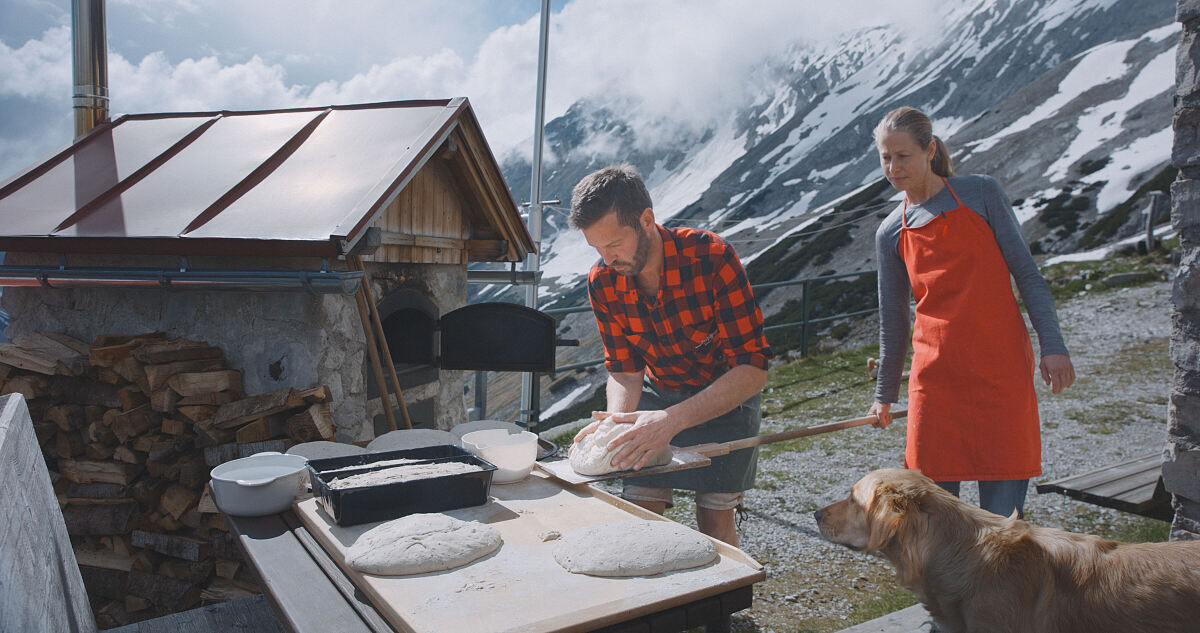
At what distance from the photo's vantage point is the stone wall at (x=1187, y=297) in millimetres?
3139

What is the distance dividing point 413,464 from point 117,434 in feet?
7.00

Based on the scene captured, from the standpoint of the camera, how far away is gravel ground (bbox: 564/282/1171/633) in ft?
12.6

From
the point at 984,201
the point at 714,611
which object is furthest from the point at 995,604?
the point at 984,201

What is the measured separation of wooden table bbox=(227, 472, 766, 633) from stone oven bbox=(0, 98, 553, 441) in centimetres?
161

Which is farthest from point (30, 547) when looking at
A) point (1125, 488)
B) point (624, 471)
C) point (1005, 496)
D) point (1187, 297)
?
point (1125, 488)

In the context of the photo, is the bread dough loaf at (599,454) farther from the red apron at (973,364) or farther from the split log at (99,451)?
the split log at (99,451)

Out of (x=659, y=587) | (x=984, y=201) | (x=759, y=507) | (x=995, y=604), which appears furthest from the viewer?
(x=759, y=507)

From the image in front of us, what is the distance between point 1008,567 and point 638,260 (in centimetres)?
161

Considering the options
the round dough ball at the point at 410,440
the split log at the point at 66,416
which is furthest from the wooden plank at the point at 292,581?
the split log at the point at 66,416

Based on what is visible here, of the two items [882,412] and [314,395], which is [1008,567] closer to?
[882,412]

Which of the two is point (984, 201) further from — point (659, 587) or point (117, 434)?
point (117, 434)

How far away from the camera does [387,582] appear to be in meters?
1.54

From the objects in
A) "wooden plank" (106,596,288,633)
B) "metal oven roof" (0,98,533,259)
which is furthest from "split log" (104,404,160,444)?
"wooden plank" (106,596,288,633)

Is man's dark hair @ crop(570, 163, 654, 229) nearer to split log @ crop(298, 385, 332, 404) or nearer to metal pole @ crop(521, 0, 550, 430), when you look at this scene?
split log @ crop(298, 385, 332, 404)
